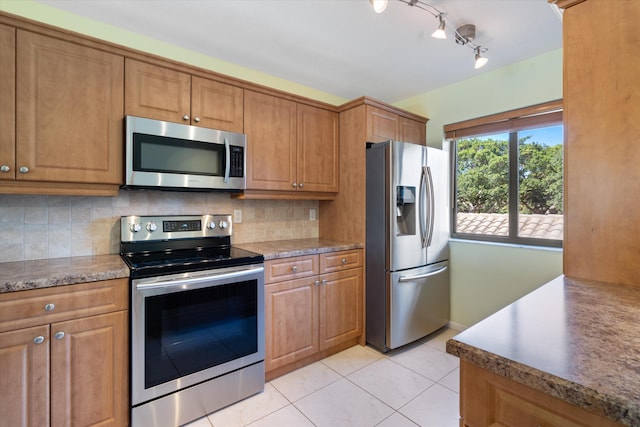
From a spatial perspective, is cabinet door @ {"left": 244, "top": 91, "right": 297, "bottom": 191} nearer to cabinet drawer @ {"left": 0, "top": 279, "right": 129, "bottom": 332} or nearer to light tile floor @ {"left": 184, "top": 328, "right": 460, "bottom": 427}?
cabinet drawer @ {"left": 0, "top": 279, "right": 129, "bottom": 332}

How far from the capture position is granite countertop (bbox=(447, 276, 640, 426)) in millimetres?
532

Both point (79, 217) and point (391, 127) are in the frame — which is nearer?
point (79, 217)

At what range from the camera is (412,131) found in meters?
A: 2.99

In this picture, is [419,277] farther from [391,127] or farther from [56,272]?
[56,272]

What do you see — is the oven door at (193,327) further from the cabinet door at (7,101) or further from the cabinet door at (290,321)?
the cabinet door at (7,101)

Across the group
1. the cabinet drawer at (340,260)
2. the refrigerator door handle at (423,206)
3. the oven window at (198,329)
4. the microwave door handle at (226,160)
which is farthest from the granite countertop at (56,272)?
the refrigerator door handle at (423,206)

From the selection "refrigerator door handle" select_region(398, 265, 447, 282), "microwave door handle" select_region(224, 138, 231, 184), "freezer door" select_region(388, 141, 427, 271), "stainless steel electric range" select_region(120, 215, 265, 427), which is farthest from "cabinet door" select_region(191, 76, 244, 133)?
"refrigerator door handle" select_region(398, 265, 447, 282)

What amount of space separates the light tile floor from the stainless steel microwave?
1.45m

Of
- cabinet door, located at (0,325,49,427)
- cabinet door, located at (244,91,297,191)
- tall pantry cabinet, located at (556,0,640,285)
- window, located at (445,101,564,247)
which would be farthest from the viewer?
window, located at (445,101,564,247)

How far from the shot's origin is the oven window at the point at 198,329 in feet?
5.21

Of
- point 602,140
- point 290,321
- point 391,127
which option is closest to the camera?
point 602,140

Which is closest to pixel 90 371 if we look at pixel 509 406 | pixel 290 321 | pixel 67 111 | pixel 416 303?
pixel 290 321

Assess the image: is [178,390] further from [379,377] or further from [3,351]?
[379,377]

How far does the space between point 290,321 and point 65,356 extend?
1.26 m
